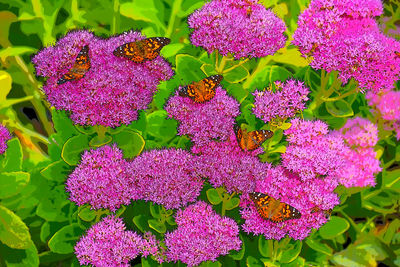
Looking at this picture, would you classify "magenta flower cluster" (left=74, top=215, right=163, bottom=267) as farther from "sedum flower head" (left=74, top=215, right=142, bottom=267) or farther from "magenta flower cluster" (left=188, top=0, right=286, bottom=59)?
"magenta flower cluster" (left=188, top=0, right=286, bottom=59)

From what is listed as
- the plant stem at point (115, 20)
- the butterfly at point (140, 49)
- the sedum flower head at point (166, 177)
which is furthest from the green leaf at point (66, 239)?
the plant stem at point (115, 20)

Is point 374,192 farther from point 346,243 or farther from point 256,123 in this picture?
point 256,123

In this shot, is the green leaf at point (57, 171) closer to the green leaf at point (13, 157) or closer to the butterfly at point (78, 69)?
the green leaf at point (13, 157)

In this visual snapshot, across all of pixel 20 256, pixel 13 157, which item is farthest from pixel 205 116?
pixel 20 256

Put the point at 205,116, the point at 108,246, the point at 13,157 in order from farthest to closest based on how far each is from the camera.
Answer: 1. the point at 13,157
2. the point at 205,116
3. the point at 108,246

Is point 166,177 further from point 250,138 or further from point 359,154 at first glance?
point 359,154
